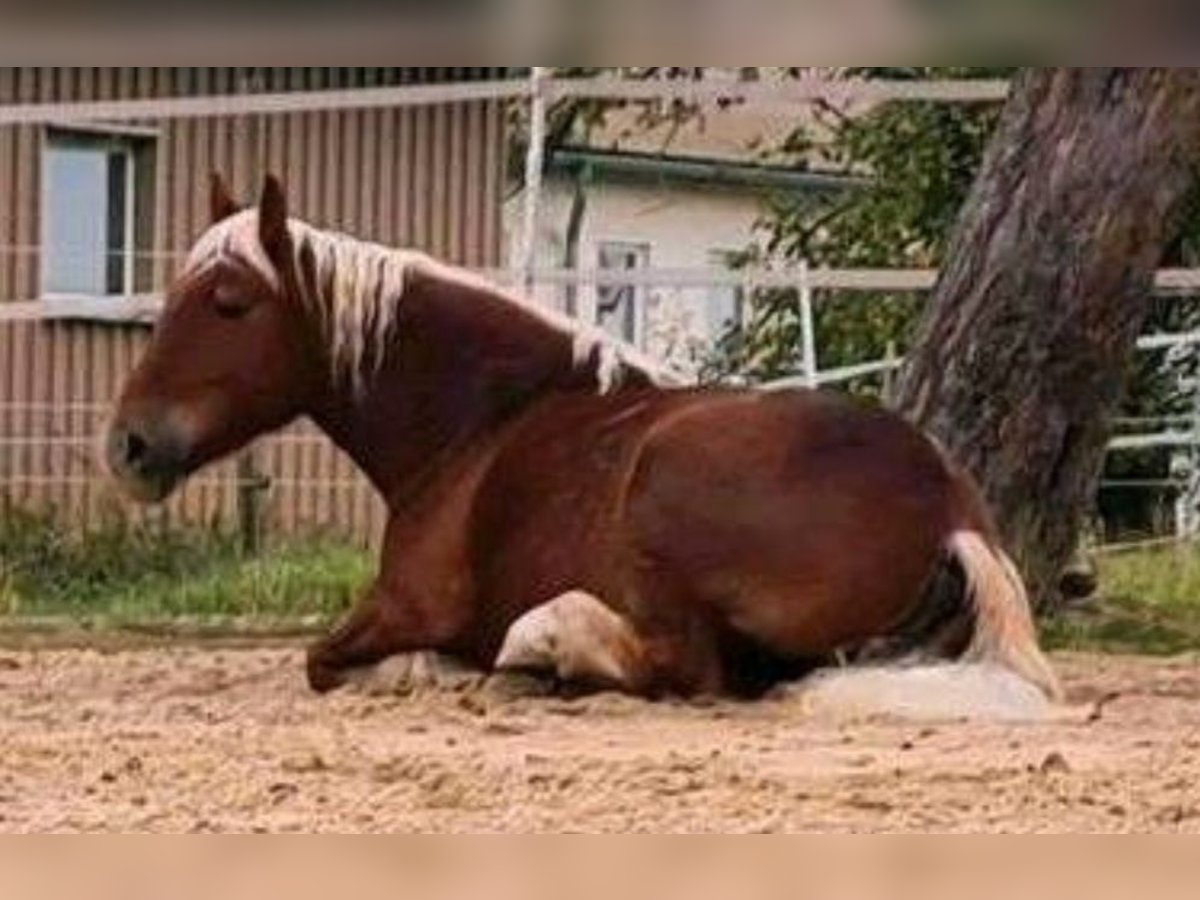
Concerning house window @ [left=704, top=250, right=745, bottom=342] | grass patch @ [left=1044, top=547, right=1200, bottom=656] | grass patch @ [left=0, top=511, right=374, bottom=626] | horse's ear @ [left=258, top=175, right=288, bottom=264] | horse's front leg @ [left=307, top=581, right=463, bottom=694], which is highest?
horse's ear @ [left=258, top=175, right=288, bottom=264]

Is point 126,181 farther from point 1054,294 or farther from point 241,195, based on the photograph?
point 1054,294

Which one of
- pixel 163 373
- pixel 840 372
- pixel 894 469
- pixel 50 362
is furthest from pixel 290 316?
pixel 50 362

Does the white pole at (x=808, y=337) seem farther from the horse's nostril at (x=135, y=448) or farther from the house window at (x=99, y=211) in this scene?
the horse's nostril at (x=135, y=448)

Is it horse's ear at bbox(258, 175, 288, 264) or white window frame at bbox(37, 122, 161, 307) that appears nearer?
horse's ear at bbox(258, 175, 288, 264)

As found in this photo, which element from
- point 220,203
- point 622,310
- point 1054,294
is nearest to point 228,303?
point 220,203

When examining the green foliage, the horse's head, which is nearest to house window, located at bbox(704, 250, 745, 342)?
the green foliage

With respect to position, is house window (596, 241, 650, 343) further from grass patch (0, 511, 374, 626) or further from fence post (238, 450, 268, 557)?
grass patch (0, 511, 374, 626)

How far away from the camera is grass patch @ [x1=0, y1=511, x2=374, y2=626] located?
1062 cm

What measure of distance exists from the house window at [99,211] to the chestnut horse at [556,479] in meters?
8.15

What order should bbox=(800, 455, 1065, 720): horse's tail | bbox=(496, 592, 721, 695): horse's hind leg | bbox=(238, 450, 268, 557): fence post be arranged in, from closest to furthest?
1. bbox=(800, 455, 1065, 720): horse's tail
2. bbox=(496, 592, 721, 695): horse's hind leg
3. bbox=(238, 450, 268, 557): fence post

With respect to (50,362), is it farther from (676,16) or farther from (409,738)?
(676,16)

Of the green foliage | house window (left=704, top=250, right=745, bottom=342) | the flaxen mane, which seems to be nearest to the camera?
the flaxen mane

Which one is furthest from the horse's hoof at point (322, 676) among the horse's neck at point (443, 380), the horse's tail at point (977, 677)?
the horse's tail at point (977, 677)

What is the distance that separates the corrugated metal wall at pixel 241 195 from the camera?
1409cm
